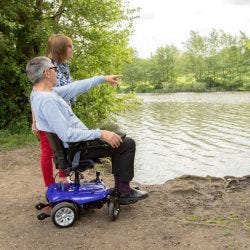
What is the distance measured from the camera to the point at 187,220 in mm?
5824

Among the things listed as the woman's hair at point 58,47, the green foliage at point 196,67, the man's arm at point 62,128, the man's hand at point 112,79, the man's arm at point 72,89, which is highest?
the woman's hair at point 58,47

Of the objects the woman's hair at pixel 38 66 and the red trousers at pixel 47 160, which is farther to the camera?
the red trousers at pixel 47 160

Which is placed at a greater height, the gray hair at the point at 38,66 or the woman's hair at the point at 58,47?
the woman's hair at the point at 58,47

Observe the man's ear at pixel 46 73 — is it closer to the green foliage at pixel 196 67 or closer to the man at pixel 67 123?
the man at pixel 67 123

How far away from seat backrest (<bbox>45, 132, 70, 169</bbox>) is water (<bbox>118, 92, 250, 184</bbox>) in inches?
A: 269

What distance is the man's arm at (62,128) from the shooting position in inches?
215

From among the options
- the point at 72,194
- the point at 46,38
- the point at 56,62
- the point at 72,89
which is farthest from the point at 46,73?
the point at 46,38

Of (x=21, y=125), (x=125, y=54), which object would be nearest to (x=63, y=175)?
(x=21, y=125)

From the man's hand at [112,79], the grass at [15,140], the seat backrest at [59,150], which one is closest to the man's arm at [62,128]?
the seat backrest at [59,150]

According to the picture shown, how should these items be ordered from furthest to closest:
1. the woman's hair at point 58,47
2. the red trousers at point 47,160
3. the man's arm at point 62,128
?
the red trousers at point 47,160 < the woman's hair at point 58,47 < the man's arm at point 62,128

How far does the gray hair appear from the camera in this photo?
5.60m

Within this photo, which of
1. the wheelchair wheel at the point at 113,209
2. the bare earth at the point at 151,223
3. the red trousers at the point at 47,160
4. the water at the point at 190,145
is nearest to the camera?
the bare earth at the point at 151,223

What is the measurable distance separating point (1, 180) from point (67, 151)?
3.26 meters

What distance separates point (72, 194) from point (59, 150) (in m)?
0.61
